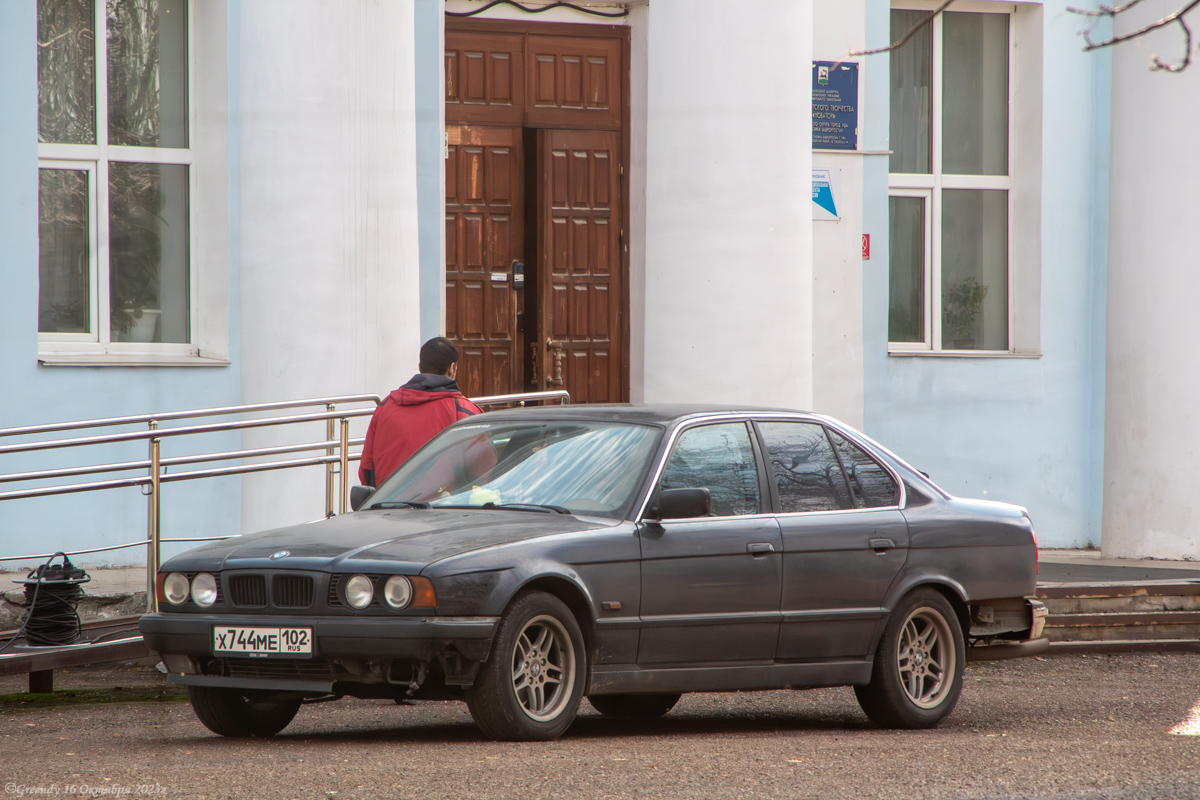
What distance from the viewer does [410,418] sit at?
8.78 meters

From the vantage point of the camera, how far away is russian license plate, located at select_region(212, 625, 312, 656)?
6352 millimetres

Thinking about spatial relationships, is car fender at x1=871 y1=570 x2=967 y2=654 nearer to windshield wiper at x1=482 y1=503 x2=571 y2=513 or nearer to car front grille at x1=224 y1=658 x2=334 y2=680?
windshield wiper at x1=482 y1=503 x2=571 y2=513

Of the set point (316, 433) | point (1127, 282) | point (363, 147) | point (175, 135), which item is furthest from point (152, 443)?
point (1127, 282)

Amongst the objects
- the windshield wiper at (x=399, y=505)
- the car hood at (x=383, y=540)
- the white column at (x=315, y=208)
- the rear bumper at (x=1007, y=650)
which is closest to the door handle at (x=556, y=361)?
the white column at (x=315, y=208)

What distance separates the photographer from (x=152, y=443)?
9.12 metres

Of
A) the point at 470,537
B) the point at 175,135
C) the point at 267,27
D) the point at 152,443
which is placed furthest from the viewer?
the point at 175,135

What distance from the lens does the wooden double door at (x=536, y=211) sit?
13438 millimetres

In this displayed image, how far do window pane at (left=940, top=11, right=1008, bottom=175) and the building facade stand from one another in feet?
0.09

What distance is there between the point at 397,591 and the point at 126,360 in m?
6.63

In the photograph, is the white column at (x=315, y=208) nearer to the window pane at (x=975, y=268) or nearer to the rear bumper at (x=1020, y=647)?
the rear bumper at (x=1020, y=647)

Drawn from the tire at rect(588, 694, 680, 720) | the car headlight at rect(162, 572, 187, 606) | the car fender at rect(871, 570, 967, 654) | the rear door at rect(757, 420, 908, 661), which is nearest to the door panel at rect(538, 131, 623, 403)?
the tire at rect(588, 694, 680, 720)

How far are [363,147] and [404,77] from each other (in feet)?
2.05

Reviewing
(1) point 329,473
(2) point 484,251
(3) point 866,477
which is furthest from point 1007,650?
(2) point 484,251

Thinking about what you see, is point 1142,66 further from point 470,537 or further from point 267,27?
point 470,537
